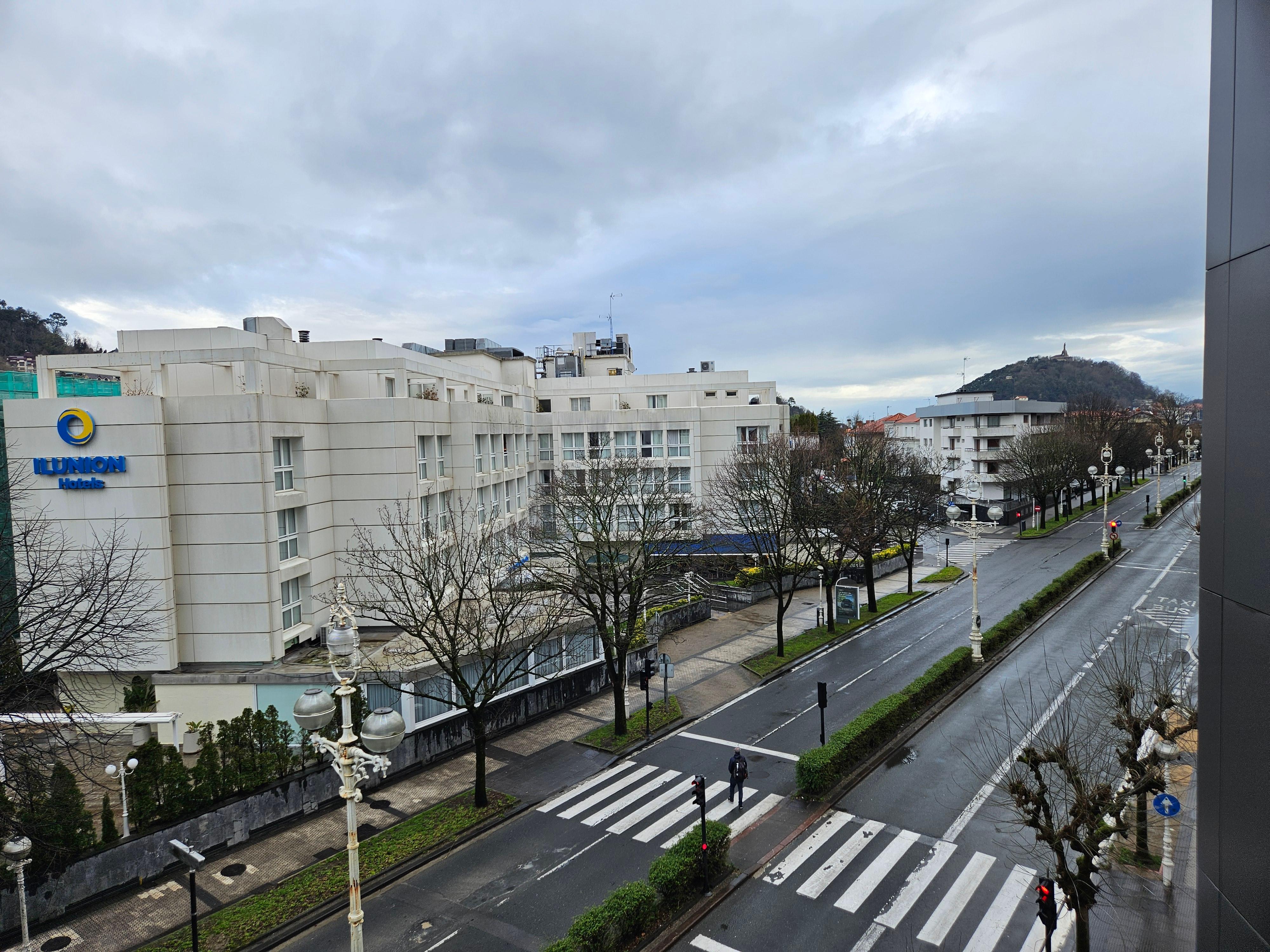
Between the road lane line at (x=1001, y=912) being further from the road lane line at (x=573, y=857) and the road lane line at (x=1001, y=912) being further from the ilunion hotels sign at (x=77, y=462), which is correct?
the ilunion hotels sign at (x=77, y=462)

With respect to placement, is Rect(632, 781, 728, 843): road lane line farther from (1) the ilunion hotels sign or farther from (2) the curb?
(1) the ilunion hotels sign

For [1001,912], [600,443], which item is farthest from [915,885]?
[600,443]

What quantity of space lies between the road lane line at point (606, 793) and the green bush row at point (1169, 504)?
58.1 m

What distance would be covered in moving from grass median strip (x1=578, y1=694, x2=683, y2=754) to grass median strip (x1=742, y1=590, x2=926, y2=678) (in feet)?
18.1

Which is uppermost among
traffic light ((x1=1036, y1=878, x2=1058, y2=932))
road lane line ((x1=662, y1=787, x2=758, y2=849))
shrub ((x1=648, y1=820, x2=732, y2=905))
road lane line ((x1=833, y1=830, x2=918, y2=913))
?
traffic light ((x1=1036, y1=878, x2=1058, y2=932))

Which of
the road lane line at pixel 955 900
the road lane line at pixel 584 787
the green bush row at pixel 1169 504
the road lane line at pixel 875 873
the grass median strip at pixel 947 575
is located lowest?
the road lane line at pixel 584 787

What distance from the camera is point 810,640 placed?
1367 inches

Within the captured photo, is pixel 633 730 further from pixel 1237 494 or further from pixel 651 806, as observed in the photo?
pixel 1237 494

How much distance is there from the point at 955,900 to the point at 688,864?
561cm

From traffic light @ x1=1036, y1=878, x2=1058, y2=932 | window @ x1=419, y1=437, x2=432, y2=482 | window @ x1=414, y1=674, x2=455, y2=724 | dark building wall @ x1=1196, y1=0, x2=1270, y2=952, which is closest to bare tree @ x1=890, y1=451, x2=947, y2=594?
window @ x1=419, y1=437, x2=432, y2=482

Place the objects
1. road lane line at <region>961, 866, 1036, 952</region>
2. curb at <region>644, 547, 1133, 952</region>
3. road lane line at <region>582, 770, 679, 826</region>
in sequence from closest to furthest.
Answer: road lane line at <region>961, 866, 1036, 952</region>, curb at <region>644, 547, 1133, 952</region>, road lane line at <region>582, 770, 679, 826</region>

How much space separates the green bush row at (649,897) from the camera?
41.1 feet

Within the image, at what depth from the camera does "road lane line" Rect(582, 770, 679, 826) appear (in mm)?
18734

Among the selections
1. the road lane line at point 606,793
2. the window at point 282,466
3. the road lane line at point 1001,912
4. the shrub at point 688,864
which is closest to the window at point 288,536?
the window at point 282,466
